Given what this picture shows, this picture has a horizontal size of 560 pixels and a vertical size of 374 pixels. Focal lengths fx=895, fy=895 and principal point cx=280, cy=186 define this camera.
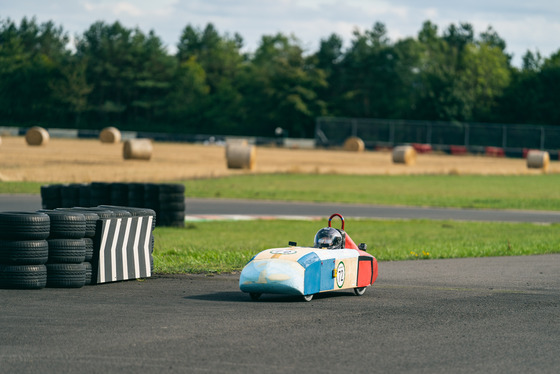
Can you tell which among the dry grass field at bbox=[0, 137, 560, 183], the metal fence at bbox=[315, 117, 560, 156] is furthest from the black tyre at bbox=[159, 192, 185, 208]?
the metal fence at bbox=[315, 117, 560, 156]

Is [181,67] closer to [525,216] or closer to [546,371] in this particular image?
[525,216]

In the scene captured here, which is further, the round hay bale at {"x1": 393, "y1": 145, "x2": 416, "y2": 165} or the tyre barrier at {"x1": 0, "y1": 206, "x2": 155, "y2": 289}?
the round hay bale at {"x1": 393, "y1": 145, "x2": 416, "y2": 165}

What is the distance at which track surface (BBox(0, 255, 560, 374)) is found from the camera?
24.9 feet

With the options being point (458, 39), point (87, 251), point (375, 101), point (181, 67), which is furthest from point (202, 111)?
point (87, 251)

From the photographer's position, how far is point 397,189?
41.4 m

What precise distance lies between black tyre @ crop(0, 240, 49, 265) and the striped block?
36.3 inches

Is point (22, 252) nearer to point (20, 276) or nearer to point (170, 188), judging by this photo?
point (20, 276)

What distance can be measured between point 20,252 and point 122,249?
1625 mm

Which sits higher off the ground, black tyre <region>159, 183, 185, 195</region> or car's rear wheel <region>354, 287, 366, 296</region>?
black tyre <region>159, 183, 185, 195</region>

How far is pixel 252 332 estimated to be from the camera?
890cm

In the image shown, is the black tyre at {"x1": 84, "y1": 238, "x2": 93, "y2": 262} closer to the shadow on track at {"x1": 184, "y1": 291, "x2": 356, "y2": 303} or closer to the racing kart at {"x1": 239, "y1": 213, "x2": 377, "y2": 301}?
the shadow on track at {"x1": 184, "y1": 291, "x2": 356, "y2": 303}

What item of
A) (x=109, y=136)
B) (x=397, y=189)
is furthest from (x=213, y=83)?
(x=397, y=189)

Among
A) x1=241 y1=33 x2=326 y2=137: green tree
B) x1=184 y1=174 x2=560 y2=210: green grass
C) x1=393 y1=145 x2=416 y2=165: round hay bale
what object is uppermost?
x1=241 y1=33 x2=326 y2=137: green tree

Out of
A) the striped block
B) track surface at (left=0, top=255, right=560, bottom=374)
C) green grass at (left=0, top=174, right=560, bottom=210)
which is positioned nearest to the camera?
track surface at (left=0, top=255, right=560, bottom=374)
